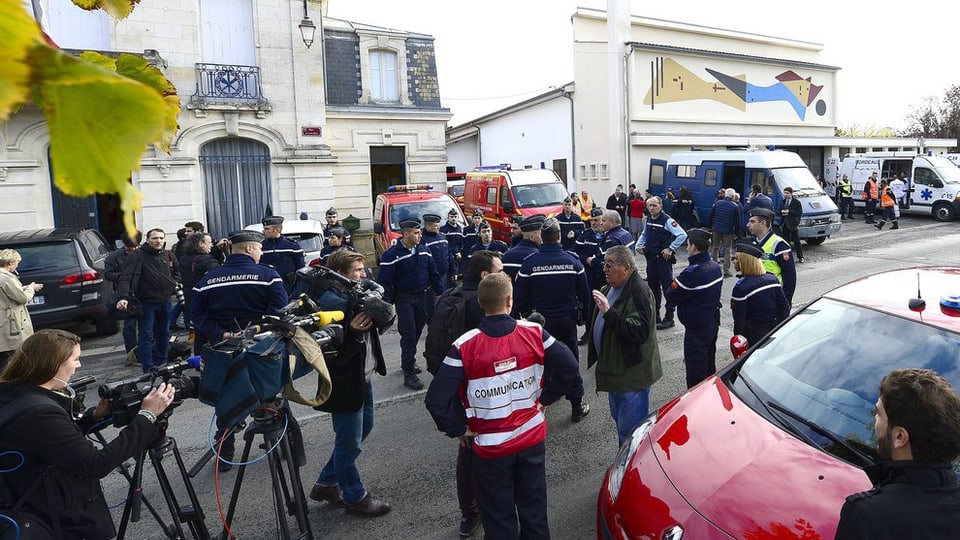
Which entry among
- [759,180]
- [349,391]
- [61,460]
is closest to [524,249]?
[349,391]

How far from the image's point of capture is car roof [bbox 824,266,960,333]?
122 inches

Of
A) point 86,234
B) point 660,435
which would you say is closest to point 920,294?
point 660,435

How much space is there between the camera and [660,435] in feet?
10.6

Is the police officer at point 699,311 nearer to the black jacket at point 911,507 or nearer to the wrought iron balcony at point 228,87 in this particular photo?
the black jacket at point 911,507

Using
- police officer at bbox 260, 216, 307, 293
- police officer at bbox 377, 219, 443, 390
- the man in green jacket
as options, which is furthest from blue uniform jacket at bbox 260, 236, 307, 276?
the man in green jacket

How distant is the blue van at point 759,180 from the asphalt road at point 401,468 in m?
9.52

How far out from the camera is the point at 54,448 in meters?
2.53

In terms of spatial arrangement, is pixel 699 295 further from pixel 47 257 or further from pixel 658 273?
pixel 47 257

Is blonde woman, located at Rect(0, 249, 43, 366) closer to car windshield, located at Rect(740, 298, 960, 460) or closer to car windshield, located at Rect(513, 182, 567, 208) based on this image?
car windshield, located at Rect(740, 298, 960, 460)

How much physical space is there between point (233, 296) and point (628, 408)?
3.43m

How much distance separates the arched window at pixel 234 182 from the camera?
15617mm

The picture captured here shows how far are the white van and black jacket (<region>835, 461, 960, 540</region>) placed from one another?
22664mm

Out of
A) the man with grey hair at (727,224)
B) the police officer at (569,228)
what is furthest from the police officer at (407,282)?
the man with grey hair at (727,224)

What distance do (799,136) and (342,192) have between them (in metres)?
21.0
